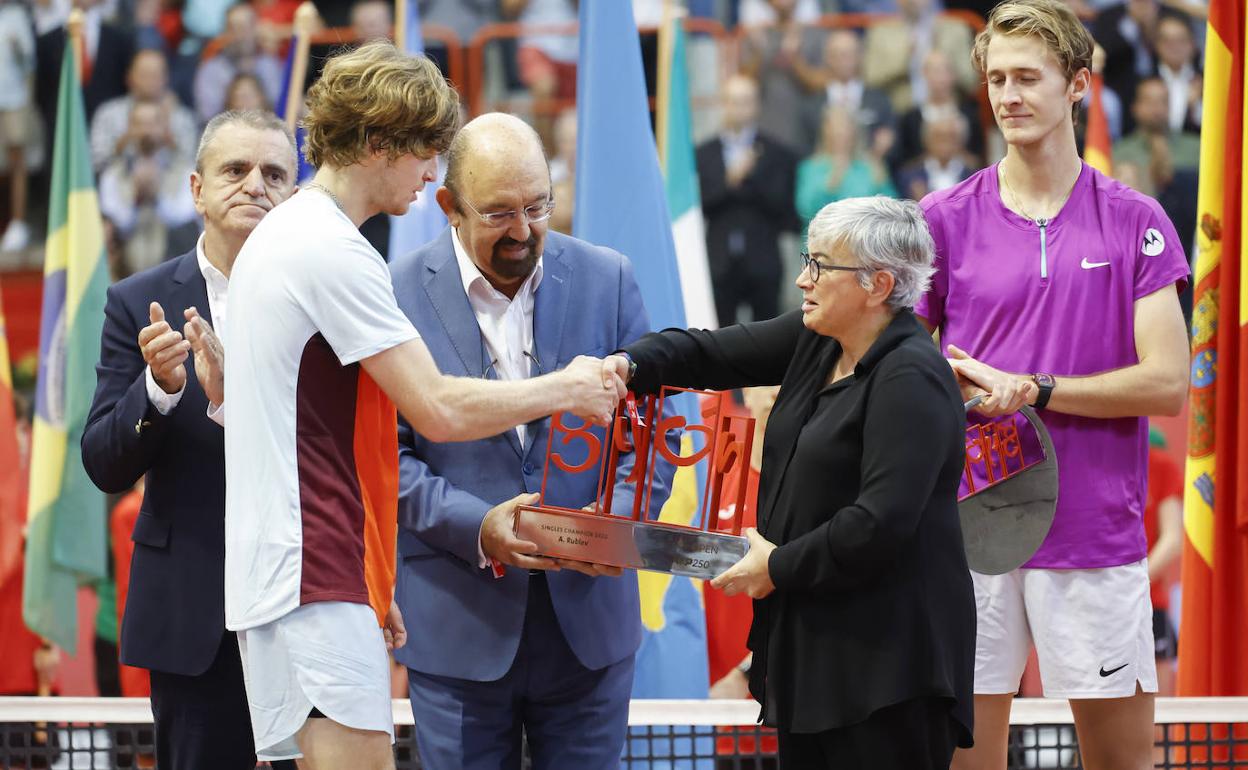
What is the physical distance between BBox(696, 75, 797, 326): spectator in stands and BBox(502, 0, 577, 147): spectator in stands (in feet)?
2.96

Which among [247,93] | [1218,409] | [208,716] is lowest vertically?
[208,716]

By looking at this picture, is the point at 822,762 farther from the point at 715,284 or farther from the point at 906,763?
the point at 715,284

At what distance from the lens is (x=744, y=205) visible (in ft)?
26.3

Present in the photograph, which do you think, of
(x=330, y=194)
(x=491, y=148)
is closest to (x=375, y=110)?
(x=330, y=194)

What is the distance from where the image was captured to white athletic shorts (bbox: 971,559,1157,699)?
3004 mm

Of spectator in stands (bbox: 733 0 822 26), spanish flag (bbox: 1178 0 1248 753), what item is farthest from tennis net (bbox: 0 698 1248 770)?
spectator in stands (bbox: 733 0 822 26)

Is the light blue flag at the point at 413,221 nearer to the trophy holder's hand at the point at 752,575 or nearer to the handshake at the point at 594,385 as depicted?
the handshake at the point at 594,385

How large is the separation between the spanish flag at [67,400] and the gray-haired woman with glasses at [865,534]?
3.87 m

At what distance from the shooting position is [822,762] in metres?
2.65

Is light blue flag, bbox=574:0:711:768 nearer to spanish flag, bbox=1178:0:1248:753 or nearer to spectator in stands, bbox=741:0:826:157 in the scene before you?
spanish flag, bbox=1178:0:1248:753

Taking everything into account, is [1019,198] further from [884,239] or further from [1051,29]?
[884,239]

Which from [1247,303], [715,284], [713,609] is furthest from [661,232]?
[715,284]

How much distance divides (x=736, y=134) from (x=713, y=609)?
12.0ft

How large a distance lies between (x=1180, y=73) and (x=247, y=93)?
5.08m
